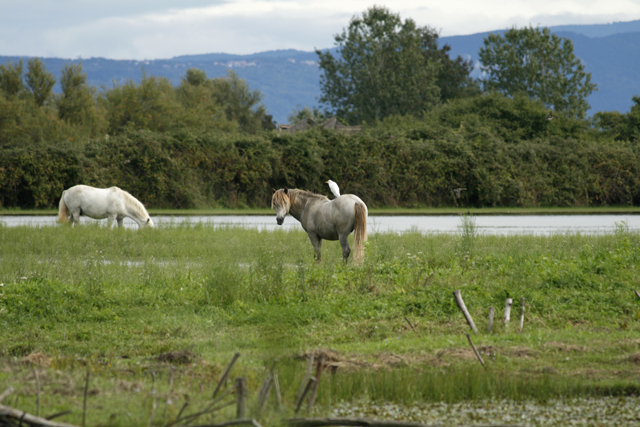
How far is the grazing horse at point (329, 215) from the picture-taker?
1077 cm

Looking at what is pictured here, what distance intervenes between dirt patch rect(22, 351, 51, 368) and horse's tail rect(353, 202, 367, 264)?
5763 millimetres

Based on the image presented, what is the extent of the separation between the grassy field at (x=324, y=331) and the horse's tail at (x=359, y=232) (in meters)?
0.25

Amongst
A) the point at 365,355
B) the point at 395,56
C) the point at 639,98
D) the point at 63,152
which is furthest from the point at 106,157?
the point at 395,56

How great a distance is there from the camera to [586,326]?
780cm

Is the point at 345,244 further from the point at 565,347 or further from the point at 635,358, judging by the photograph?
the point at 635,358

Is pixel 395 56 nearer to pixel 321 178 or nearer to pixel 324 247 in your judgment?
pixel 321 178

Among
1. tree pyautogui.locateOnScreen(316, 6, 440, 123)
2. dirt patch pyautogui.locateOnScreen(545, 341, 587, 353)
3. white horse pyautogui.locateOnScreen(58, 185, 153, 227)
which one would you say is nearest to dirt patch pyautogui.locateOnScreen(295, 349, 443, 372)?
dirt patch pyautogui.locateOnScreen(545, 341, 587, 353)

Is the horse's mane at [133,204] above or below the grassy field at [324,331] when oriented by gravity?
above

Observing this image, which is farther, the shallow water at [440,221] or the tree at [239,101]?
the tree at [239,101]

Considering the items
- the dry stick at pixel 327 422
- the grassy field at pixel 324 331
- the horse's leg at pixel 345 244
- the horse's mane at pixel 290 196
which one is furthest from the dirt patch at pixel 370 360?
the horse's mane at pixel 290 196

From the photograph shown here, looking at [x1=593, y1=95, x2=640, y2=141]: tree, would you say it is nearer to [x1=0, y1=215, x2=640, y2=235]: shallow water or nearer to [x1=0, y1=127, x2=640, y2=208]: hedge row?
[x1=0, y1=127, x2=640, y2=208]: hedge row

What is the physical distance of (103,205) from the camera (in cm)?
1877

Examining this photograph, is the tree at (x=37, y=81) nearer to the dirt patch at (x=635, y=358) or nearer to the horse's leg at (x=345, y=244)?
the horse's leg at (x=345, y=244)

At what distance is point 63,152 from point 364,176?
48.0ft
